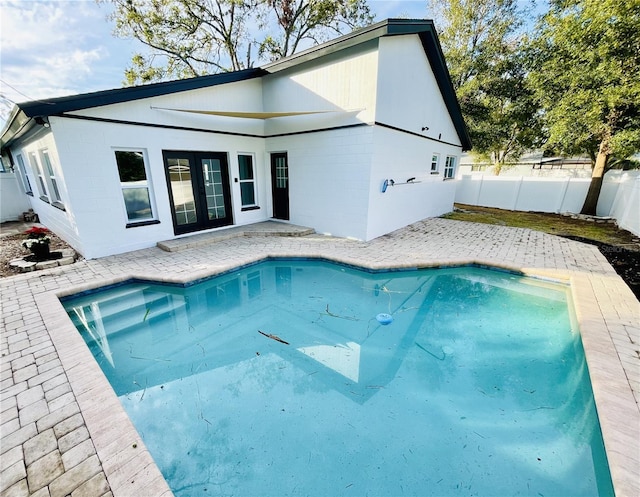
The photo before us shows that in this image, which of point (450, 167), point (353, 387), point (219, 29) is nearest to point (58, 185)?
point (353, 387)

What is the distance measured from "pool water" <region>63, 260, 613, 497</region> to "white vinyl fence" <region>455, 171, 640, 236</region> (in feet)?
22.6

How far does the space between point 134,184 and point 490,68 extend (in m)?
15.0

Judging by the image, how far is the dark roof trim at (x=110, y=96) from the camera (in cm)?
455

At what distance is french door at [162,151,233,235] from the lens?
6844 mm

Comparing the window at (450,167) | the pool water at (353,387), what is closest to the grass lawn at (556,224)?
the window at (450,167)

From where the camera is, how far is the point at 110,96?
5.18m

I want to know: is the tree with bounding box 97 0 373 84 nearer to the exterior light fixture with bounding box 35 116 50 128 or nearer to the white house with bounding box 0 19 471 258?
the white house with bounding box 0 19 471 258

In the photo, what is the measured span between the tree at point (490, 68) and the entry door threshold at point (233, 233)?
1106cm

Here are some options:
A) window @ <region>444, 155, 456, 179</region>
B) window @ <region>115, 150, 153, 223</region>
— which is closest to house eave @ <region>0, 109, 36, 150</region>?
window @ <region>115, 150, 153, 223</region>

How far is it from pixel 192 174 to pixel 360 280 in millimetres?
5153

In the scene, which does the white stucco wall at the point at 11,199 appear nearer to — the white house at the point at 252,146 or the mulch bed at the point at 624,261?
the white house at the point at 252,146

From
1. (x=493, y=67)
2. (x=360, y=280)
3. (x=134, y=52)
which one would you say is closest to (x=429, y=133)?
(x=360, y=280)

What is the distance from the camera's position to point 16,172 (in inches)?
437

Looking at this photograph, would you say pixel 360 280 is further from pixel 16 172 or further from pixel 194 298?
pixel 16 172
